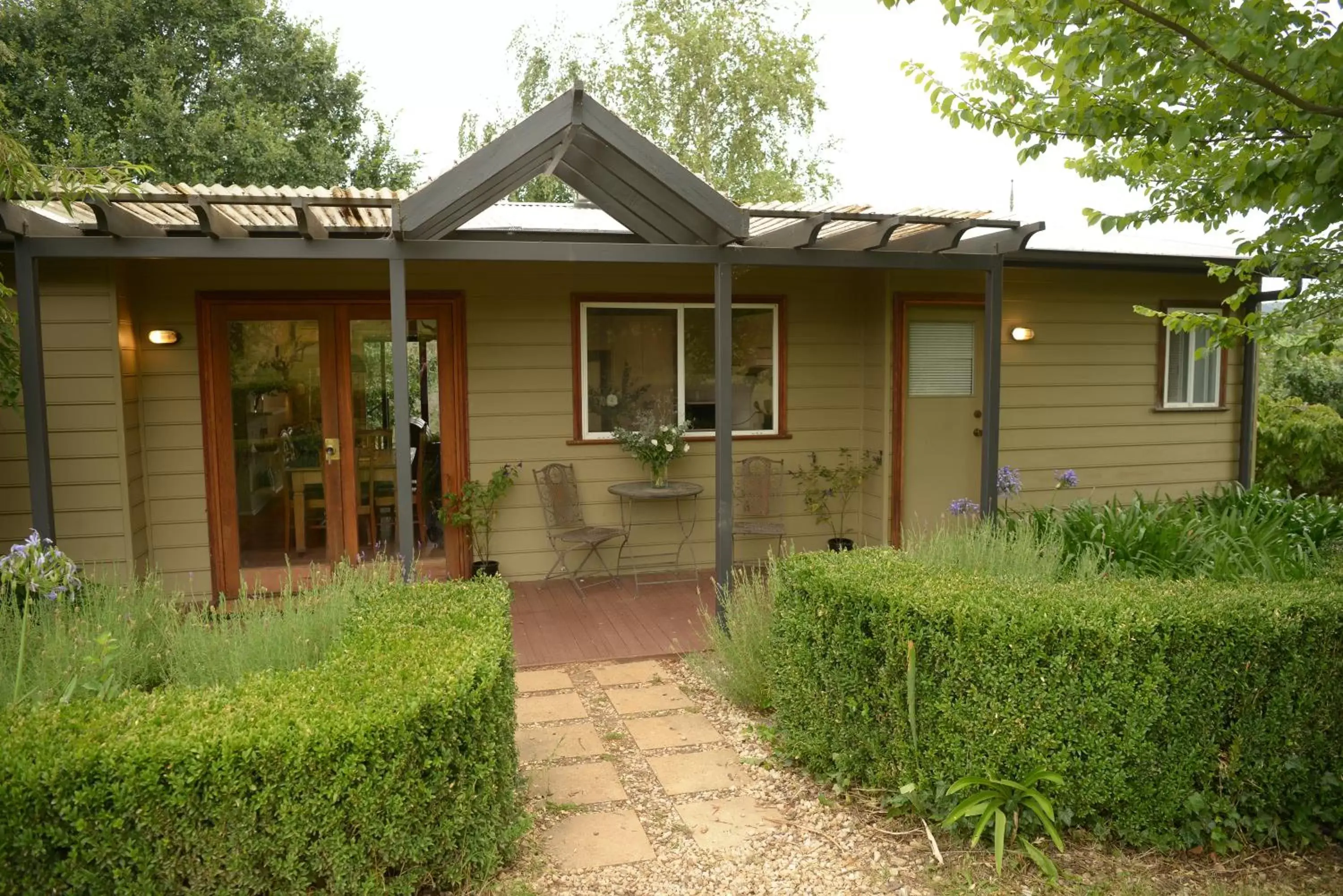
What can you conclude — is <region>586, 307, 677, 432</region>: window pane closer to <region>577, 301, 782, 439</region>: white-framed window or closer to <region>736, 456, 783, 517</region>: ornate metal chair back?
<region>577, 301, 782, 439</region>: white-framed window

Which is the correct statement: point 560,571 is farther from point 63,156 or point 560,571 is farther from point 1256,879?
point 63,156

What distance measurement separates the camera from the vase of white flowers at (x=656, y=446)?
21.5ft

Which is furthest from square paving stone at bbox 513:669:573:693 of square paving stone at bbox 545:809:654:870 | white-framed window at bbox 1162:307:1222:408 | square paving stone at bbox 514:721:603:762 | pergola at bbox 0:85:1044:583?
white-framed window at bbox 1162:307:1222:408

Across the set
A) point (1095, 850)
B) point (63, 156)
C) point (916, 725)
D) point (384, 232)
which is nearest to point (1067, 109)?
point (916, 725)

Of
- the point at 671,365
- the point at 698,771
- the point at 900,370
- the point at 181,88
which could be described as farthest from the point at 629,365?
the point at 181,88

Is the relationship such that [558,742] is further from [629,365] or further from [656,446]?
[629,365]

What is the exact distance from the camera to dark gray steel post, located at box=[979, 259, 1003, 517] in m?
5.62

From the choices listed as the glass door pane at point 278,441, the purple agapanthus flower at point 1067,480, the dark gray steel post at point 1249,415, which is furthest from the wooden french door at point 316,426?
the dark gray steel post at point 1249,415

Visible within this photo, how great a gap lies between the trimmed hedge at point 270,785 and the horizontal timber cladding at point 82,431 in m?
3.47

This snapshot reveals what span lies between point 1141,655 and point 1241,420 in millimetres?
A: 6259

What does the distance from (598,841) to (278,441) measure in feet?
14.0

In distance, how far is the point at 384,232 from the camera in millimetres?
5266

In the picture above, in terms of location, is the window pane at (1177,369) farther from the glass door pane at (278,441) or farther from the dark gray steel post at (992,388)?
the glass door pane at (278,441)

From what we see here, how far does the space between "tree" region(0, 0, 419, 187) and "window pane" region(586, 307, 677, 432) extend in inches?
413
